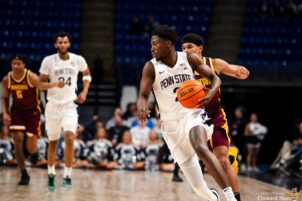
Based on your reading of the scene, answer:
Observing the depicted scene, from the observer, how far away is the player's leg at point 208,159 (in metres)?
5.07

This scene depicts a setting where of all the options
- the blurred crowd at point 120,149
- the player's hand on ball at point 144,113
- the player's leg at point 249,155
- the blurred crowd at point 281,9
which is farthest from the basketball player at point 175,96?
the blurred crowd at point 281,9

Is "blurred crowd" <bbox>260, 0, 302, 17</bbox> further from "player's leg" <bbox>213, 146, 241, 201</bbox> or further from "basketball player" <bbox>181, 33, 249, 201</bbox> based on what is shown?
"player's leg" <bbox>213, 146, 241, 201</bbox>

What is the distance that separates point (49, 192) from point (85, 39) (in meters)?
10.6

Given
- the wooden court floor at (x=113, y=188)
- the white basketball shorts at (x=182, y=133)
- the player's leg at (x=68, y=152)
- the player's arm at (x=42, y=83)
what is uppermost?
the player's arm at (x=42, y=83)

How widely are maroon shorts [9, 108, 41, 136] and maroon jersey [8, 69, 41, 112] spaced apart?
0.06m

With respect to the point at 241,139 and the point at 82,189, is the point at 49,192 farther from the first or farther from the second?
the point at 241,139

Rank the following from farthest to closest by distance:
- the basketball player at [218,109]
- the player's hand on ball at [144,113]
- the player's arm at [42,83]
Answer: the player's arm at [42,83] < the basketball player at [218,109] < the player's hand on ball at [144,113]

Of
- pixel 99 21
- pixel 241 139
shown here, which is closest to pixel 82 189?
pixel 241 139

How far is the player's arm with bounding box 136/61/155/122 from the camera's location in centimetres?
521

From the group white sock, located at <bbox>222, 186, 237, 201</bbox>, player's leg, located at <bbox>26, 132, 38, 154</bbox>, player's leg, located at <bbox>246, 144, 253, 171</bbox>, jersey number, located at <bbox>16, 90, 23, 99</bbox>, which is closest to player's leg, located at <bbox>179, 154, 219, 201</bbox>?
white sock, located at <bbox>222, 186, 237, 201</bbox>

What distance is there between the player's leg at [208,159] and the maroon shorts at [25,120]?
3.96 meters

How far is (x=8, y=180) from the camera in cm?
895

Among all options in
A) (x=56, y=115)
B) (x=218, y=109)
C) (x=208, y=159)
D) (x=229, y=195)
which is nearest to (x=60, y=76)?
(x=56, y=115)

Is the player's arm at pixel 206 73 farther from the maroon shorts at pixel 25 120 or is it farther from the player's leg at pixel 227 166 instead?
the maroon shorts at pixel 25 120
